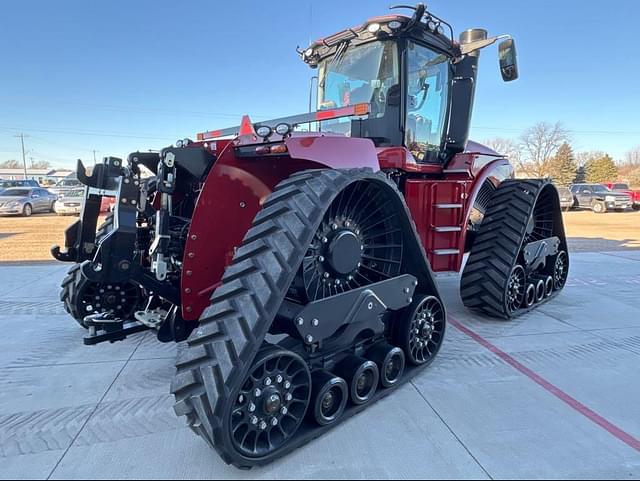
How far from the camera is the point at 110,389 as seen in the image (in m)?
3.00

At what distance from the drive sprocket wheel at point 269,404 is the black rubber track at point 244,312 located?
66 millimetres

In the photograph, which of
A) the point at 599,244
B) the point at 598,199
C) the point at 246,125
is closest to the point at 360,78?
the point at 246,125

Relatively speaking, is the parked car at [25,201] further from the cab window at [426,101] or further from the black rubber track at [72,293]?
the cab window at [426,101]

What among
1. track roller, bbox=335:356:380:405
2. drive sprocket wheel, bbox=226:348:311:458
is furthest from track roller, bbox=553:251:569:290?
drive sprocket wheel, bbox=226:348:311:458

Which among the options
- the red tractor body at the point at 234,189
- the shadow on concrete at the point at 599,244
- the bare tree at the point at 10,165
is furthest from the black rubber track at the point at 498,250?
the bare tree at the point at 10,165

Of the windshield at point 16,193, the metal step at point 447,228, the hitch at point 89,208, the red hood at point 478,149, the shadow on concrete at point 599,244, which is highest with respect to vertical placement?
the red hood at point 478,149

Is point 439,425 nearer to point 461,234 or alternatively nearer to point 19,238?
point 461,234

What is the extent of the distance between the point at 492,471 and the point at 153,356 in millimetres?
2785

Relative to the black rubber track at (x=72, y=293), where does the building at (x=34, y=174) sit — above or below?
above

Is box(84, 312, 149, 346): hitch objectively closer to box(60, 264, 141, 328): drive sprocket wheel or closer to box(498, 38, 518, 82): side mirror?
box(60, 264, 141, 328): drive sprocket wheel

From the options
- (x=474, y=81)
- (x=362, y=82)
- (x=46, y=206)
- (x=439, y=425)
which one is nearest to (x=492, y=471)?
(x=439, y=425)

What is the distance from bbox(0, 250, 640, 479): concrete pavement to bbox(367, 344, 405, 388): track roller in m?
0.13

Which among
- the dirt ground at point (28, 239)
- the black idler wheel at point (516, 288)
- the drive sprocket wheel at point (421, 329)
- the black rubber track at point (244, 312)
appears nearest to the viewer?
the black rubber track at point (244, 312)

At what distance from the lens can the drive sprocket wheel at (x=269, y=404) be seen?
2.09 metres
